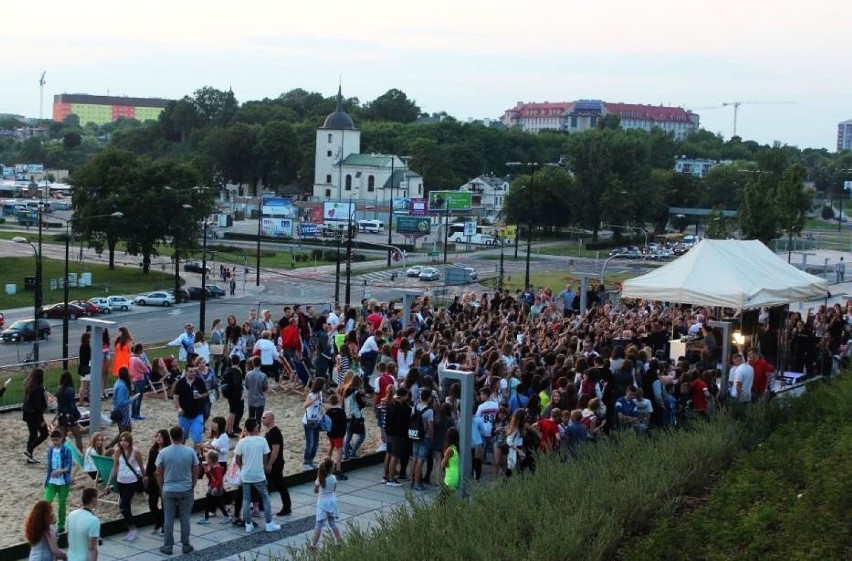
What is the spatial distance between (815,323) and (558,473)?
46.6ft

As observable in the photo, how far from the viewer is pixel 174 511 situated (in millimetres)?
11562

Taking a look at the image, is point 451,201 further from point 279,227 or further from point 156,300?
point 156,300

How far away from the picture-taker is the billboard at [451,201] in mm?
123375

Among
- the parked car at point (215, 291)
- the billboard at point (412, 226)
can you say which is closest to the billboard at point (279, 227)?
the billboard at point (412, 226)

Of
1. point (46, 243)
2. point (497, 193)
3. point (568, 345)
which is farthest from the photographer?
point (497, 193)

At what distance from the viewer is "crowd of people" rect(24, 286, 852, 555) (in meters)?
12.1

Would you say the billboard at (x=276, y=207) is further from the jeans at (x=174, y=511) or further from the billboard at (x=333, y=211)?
the jeans at (x=174, y=511)

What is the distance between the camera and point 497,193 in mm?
147875

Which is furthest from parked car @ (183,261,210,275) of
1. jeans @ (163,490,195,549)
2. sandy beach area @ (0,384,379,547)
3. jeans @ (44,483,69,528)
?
jeans @ (163,490,195,549)

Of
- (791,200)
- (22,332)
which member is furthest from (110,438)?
(791,200)

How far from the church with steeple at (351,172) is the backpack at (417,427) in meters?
119

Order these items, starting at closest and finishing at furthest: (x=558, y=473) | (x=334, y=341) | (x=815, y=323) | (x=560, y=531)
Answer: (x=560, y=531)
(x=558, y=473)
(x=334, y=341)
(x=815, y=323)

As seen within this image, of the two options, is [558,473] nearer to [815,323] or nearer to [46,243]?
[815,323]

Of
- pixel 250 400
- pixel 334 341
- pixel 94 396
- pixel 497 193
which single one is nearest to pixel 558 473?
pixel 250 400
